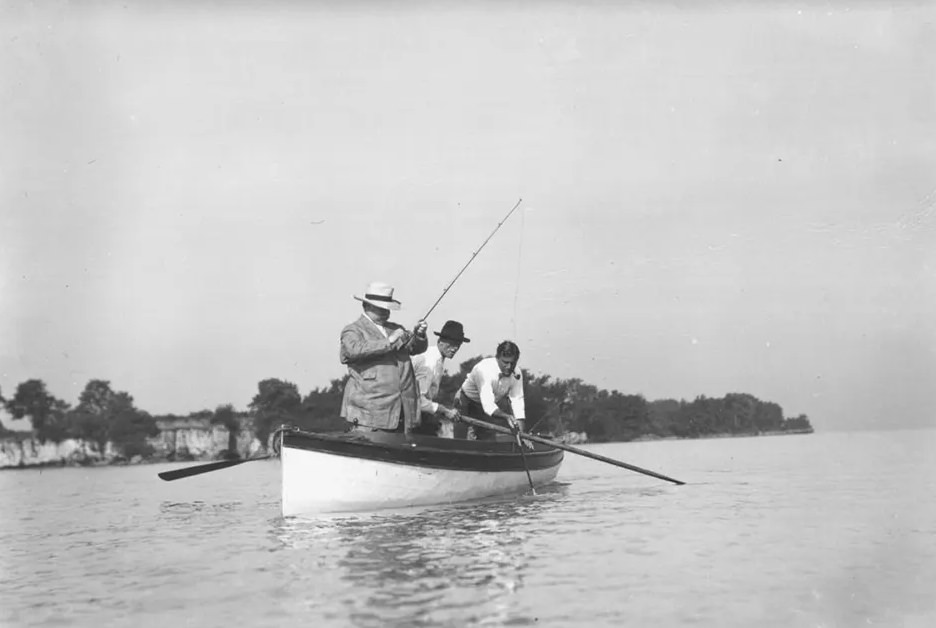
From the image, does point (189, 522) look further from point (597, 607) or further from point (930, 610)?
point (930, 610)

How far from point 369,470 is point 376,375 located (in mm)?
1053

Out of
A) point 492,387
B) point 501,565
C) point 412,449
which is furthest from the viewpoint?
point 492,387

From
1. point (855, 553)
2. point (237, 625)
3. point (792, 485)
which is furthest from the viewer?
point (792, 485)

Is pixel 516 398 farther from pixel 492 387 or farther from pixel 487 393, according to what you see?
pixel 487 393

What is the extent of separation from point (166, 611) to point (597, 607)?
2884 mm

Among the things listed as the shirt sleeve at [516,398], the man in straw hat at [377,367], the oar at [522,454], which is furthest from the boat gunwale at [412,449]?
the shirt sleeve at [516,398]

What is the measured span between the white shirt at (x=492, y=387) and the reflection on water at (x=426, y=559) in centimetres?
185

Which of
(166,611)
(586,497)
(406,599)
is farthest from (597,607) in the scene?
(586,497)

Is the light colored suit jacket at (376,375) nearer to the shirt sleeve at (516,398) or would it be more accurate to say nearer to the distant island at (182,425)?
the shirt sleeve at (516,398)

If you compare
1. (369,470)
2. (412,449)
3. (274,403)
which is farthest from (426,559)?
(274,403)

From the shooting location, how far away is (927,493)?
14.5m

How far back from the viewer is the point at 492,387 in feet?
48.0

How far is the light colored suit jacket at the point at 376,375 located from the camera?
11.3 m

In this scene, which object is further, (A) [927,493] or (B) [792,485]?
(B) [792,485]
